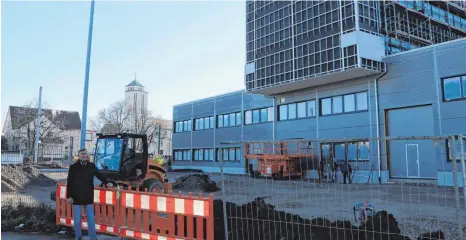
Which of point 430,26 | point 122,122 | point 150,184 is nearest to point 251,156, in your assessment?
point 150,184

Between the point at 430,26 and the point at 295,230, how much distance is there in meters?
27.0

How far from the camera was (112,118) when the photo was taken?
230 feet

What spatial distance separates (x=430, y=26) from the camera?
27.6 m

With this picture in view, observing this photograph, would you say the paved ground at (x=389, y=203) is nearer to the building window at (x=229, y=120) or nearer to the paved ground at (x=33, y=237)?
the paved ground at (x=33, y=237)

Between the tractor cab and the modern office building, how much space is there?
34.0 ft

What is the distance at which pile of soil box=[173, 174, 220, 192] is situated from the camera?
1951 centimetres

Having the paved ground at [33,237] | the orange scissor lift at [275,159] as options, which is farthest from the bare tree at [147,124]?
the paved ground at [33,237]

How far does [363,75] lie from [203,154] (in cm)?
2193

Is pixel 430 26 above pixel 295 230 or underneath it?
above

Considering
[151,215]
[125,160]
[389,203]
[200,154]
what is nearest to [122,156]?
[125,160]

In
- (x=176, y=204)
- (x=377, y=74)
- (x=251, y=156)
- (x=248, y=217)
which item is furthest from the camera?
(x=251, y=156)

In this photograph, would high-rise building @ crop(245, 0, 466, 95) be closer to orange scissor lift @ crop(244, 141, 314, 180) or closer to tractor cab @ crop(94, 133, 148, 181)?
orange scissor lift @ crop(244, 141, 314, 180)

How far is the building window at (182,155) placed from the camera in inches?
1716

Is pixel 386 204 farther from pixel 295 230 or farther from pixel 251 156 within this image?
pixel 251 156
